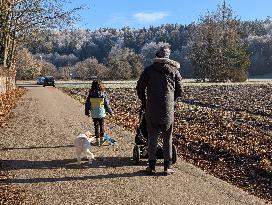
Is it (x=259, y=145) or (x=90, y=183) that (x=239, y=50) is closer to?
(x=259, y=145)

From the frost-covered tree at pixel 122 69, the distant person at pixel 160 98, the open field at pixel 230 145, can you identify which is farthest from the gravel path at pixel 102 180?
the frost-covered tree at pixel 122 69

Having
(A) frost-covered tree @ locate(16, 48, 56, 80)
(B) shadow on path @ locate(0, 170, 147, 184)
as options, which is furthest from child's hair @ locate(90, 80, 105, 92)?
(A) frost-covered tree @ locate(16, 48, 56, 80)

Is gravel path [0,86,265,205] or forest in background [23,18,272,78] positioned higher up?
forest in background [23,18,272,78]

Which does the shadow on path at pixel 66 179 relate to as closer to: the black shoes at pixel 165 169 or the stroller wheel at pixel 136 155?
the black shoes at pixel 165 169

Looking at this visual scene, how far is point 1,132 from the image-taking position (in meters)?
15.5

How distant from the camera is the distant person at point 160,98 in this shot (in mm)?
9055

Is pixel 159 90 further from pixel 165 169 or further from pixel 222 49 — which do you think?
pixel 222 49

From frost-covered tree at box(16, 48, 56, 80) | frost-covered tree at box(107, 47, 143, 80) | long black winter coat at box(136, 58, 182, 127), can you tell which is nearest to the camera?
long black winter coat at box(136, 58, 182, 127)

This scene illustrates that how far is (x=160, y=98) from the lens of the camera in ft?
29.7

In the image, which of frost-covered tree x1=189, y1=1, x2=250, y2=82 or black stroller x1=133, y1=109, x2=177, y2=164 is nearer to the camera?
black stroller x1=133, y1=109, x2=177, y2=164

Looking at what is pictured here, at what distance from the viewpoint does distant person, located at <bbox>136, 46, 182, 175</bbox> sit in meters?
9.05

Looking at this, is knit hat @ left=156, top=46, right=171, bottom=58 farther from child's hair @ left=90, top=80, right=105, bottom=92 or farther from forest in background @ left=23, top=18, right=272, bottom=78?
forest in background @ left=23, top=18, right=272, bottom=78

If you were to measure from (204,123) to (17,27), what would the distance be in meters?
23.0

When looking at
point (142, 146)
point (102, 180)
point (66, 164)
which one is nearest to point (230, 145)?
point (142, 146)
